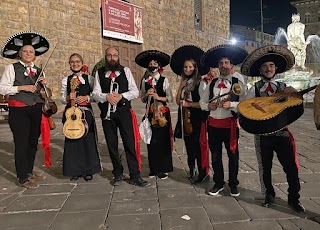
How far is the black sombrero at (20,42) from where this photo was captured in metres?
3.99

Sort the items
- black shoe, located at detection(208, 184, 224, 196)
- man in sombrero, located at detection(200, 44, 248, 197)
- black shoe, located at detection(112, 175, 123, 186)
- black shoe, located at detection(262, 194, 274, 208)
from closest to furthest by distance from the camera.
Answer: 1. black shoe, located at detection(262, 194, 274, 208)
2. man in sombrero, located at detection(200, 44, 248, 197)
3. black shoe, located at detection(208, 184, 224, 196)
4. black shoe, located at detection(112, 175, 123, 186)

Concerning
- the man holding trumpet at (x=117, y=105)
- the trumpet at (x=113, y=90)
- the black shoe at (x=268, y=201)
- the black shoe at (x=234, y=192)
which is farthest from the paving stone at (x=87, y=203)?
the black shoe at (x=268, y=201)

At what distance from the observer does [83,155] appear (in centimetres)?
427

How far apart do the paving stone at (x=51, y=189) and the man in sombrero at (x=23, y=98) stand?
0.11 meters

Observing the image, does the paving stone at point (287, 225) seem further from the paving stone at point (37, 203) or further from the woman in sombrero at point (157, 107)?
the paving stone at point (37, 203)

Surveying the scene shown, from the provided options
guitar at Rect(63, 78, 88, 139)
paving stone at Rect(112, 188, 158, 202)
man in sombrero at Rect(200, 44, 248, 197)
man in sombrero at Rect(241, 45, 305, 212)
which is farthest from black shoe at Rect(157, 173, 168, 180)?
man in sombrero at Rect(241, 45, 305, 212)

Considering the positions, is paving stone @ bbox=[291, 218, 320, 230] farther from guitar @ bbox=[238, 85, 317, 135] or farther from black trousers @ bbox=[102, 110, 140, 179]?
black trousers @ bbox=[102, 110, 140, 179]

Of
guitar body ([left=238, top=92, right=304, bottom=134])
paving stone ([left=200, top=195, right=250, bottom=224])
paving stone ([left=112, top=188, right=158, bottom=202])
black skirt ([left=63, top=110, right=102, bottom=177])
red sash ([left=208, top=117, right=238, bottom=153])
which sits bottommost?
paving stone ([left=200, top=195, right=250, bottom=224])

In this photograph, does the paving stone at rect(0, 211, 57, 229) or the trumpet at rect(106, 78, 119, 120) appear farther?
the trumpet at rect(106, 78, 119, 120)

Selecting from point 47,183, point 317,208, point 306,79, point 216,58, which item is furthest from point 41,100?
point 306,79

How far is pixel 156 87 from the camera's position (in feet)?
13.6

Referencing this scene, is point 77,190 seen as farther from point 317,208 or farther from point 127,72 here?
point 317,208

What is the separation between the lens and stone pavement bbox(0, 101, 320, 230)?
2.89 metres

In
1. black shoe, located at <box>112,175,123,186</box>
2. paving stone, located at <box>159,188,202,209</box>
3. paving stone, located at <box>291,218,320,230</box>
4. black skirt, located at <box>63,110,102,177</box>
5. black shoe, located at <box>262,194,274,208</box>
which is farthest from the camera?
black skirt, located at <box>63,110,102,177</box>
